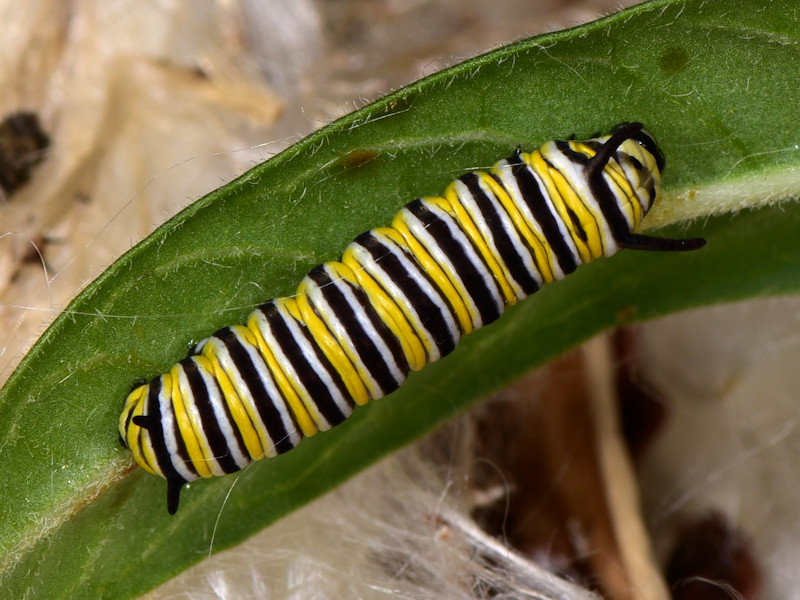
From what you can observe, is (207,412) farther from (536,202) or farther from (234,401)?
(536,202)

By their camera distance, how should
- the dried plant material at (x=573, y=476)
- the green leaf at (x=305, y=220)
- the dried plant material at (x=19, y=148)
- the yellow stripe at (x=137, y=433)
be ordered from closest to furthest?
the green leaf at (x=305, y=220), the yellow stripe at (x=137, y=433), the dried plant material at (x=573, y=476), the dried plant material at (x=19, y=148)

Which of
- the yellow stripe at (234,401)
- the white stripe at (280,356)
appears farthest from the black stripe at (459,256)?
the yellow stripe at (234,401)

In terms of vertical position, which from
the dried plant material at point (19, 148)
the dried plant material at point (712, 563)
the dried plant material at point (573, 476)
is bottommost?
the dried plant material at point (712, 563)

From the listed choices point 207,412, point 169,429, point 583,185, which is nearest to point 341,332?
point 207,412

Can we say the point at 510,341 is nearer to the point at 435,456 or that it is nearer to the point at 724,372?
the point at 435,456

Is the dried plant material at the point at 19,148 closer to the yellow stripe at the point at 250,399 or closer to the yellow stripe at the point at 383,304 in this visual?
the yellow stripe at the point at 250,399

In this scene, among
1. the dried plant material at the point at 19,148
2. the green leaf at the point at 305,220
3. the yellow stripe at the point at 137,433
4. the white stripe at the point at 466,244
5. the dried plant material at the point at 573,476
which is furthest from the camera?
the dried plant material at the point at 19,148

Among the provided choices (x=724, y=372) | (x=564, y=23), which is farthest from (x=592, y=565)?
(x=564, y=23)

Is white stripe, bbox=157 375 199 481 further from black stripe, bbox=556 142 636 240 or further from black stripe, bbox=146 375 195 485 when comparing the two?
black stripe, bbox=556 142 636 240

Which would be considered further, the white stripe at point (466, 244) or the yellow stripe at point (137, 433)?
the white stripe at point (466, 244)
